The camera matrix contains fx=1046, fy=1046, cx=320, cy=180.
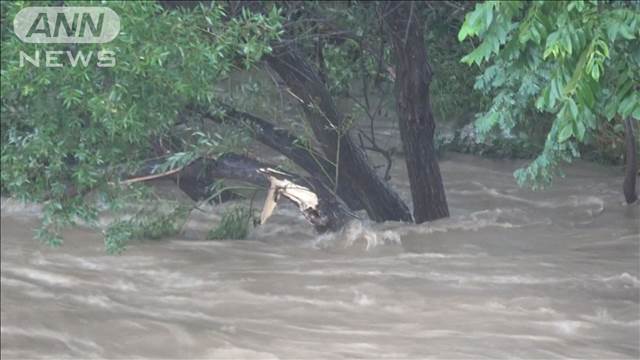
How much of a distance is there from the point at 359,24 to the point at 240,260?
251 centimetres

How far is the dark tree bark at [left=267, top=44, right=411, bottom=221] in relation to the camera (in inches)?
368

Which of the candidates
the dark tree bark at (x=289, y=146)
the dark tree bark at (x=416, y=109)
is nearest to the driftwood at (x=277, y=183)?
the dark tree bark at (x=289, y=146)

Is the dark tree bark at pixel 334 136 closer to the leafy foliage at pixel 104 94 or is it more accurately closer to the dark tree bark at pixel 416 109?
the dark tree bark at pixel 416 109

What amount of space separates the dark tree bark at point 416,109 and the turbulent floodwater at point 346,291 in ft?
0.99

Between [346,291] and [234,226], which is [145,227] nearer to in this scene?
[234,226]

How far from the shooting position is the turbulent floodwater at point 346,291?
7.68 meters

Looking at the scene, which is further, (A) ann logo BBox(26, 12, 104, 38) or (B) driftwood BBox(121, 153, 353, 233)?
(B) driftwood BBox(121, 153, 353, 233)

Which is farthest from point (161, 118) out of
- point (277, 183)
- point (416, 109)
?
point (416, 109)

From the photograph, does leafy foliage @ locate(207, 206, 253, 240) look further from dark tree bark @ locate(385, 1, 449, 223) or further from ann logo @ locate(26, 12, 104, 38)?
ann logo @ locate(26, 12, 104, 38)

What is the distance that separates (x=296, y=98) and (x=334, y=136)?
1.93 feet

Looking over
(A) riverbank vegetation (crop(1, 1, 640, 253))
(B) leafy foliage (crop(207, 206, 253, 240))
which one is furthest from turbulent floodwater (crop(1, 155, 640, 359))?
(A) riverbank vegetation (crop(1, 1, 640, 253))

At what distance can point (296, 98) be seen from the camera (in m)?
9.53

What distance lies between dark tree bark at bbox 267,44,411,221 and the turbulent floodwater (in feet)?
0.90

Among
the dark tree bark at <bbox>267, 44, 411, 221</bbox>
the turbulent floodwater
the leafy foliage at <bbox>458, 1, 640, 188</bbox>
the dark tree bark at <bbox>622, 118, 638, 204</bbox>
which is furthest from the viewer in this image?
the dark tree bark at <bbox>622, 118, 638, 204</bbox>
